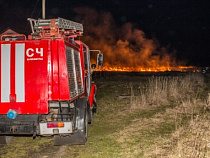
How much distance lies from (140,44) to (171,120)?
41438 mm

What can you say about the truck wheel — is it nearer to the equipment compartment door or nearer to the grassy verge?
the grassy verge

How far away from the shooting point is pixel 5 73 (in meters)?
5.65

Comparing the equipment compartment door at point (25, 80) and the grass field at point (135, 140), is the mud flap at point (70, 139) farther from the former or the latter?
the equipment compartment door at point (25, 80)

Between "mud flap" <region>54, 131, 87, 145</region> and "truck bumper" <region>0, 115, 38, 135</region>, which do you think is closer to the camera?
"truck bumper" <region>0, 115, 38, 135</region>

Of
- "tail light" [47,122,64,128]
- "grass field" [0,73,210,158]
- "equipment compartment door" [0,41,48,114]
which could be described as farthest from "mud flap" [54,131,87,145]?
"equipment compartment door" [0,41,48,114]

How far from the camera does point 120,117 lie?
1004 centimetres

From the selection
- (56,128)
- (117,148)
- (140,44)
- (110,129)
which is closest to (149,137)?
(117,148)

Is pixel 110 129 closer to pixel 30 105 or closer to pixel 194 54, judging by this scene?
pixel 30 105

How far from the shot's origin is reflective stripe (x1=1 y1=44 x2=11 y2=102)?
5637 mm

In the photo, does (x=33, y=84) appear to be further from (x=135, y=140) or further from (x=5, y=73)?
(x=135, y=140)

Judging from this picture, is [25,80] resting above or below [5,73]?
below

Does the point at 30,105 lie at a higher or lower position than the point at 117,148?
higher

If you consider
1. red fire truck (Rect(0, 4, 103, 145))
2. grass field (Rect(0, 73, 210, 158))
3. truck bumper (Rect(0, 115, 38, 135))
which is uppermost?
red fire truck (Rect(0, 4, 103, 145))

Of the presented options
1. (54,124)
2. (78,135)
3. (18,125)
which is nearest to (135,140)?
(78,135)
